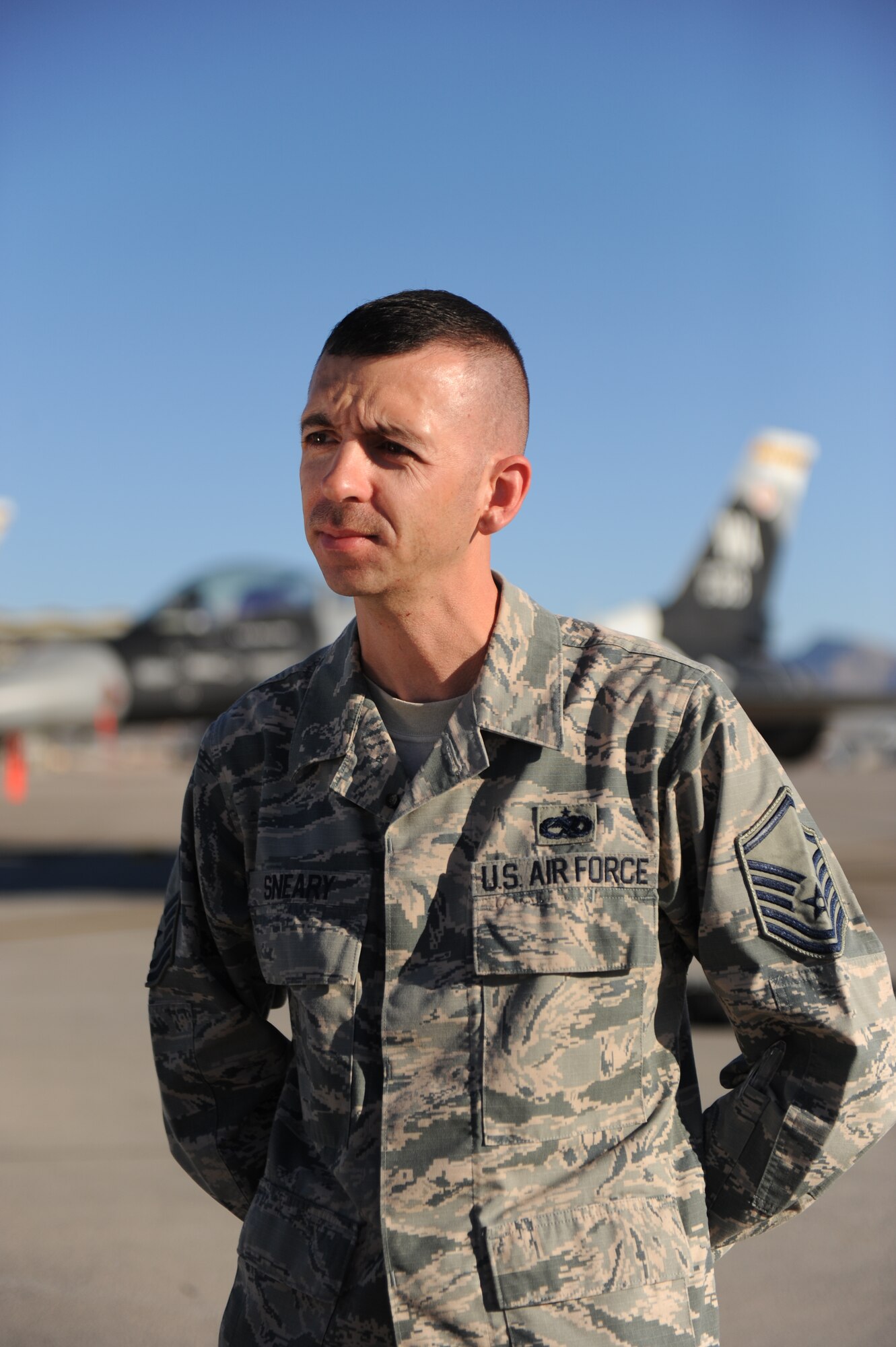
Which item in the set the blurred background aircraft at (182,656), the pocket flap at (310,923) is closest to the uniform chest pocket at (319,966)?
the pocket flap at (310,923)

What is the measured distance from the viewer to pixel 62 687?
1125cm

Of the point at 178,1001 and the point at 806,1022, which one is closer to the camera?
the point at 806,1022

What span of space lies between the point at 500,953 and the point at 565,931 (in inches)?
3.1

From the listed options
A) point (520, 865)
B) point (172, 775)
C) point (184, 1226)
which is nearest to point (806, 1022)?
point (520, 865)

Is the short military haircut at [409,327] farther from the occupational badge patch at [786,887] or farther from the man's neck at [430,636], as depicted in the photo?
the occupational badge patch at [786,887]

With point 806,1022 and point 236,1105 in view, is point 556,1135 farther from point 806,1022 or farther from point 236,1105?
point 236,1105

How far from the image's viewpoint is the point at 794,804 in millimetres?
1485

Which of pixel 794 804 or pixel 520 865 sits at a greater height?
pixel 794 804

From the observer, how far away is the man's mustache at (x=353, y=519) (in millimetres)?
1426

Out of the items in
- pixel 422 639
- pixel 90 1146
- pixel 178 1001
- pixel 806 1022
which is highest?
pixel 422 639

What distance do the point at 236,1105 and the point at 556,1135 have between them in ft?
1.69

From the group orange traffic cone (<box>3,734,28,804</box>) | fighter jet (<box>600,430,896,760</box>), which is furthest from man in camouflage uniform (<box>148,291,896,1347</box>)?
fighter jet (<box>600,430,896,760</box>)

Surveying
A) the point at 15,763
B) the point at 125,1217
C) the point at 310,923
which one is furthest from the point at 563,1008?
the point at 15,763

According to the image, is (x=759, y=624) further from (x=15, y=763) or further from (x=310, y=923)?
(x=310, y=923)
